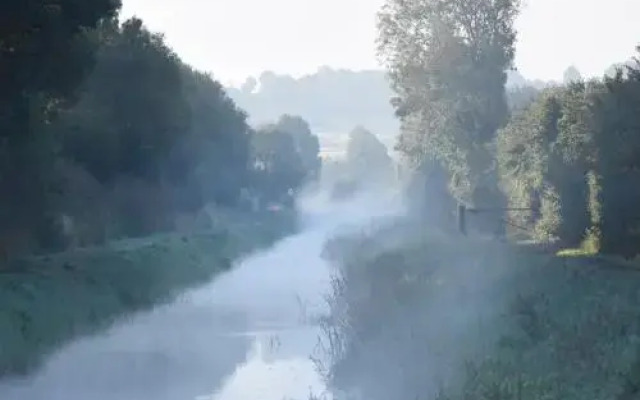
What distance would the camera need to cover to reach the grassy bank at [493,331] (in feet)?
53.2

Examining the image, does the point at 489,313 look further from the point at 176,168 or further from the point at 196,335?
the point at 176,168

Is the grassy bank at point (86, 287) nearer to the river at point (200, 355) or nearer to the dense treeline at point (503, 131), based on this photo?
the river at point (200, 355)

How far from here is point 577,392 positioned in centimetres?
1508

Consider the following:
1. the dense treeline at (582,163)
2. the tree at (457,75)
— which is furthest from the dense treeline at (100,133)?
the dense treeline at (582,163)

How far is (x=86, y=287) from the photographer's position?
3869cm

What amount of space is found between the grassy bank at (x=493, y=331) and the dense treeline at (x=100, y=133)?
1012 centimetres

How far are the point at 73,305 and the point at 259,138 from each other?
117144mm

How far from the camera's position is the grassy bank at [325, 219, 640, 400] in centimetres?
1620

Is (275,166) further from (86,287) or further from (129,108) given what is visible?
(86,287)

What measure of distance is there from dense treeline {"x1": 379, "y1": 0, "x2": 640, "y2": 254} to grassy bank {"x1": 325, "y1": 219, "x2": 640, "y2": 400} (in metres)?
2.55

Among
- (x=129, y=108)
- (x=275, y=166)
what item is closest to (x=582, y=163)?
(x=129, y=108)

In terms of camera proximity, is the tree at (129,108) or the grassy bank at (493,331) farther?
the tree at (129,108)

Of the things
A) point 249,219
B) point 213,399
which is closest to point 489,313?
point 213,399

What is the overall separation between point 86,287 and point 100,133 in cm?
1735
